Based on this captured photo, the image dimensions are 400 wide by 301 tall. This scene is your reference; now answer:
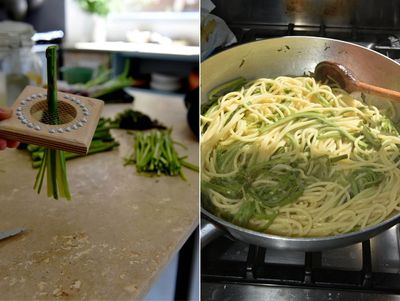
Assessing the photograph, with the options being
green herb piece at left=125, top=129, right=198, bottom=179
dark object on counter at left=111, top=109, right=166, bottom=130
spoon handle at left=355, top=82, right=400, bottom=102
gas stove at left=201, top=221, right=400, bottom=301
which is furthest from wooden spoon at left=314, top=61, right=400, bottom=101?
dark object on counter at left=111, top=109, right=166, bottom=130

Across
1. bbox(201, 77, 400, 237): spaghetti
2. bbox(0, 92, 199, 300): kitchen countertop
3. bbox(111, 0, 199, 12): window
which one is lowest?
bbox(0, 92, 199, 300): kitchen countertop

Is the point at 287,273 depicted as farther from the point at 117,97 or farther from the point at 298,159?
the point at 117,97

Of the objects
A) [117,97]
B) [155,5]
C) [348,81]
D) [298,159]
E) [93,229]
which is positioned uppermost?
[155,5]

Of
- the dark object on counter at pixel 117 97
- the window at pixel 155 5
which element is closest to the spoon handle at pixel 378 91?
the dark object on counter at pixel 117 97

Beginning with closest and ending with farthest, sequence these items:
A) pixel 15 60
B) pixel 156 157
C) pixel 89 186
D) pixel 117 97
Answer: pixel 89 186, pixel 156 157, pixel 15 60, pixel 117 97

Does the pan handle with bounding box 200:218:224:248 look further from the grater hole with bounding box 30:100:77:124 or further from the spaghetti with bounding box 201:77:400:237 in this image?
the grater hole with bounding box 30:100:77:124

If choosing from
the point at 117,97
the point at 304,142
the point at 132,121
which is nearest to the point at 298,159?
the point at 304,142

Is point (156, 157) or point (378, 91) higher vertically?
point (378, 91)

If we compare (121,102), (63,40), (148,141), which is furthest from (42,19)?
(148,141)
